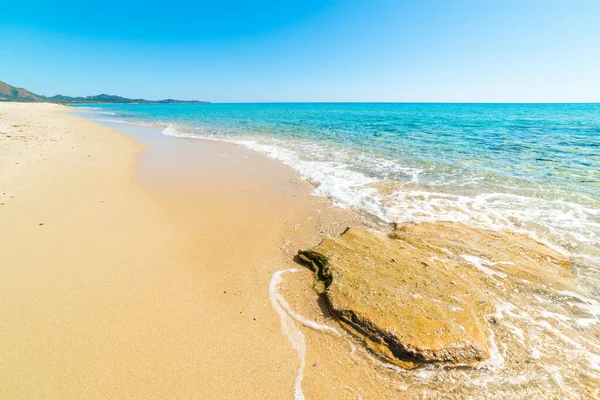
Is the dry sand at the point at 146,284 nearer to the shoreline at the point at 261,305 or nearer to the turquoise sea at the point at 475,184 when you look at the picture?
the shoreline at the point at 261,305

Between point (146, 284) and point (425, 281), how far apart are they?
4894 millimetres

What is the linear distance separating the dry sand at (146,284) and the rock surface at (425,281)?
758 mm

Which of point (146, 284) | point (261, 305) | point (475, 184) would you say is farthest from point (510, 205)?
point (146, 284)

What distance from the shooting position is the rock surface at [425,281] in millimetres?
3240

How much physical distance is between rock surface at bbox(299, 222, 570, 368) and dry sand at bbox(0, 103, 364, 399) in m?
0.76

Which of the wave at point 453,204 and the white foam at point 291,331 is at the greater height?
the wave at point 453,204

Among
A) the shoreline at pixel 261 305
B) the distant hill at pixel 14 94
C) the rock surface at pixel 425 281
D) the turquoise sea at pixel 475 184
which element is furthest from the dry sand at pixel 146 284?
the distant hill at pixel 14 94

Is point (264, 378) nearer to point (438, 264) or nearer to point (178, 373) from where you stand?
point (178, 373)

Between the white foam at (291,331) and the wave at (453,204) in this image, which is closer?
the white foam at (291,331)

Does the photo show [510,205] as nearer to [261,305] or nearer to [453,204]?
[453,204]

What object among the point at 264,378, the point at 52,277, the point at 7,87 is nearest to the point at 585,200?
the point at 264,378

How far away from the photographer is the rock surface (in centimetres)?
324

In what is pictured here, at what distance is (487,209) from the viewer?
755 cm

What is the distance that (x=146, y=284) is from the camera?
4.36 metres
